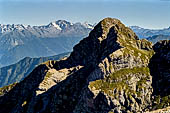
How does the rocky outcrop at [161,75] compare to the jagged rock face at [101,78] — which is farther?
the jagged rock face at [101,78]

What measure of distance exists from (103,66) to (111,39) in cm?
2984

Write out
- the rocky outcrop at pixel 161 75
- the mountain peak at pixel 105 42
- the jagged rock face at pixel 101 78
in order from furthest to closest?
1. the mountain peak at pixel 105 42
2. the jagged rock face at pixel 101 78
3. the rocky outcrop at pixel 161 75

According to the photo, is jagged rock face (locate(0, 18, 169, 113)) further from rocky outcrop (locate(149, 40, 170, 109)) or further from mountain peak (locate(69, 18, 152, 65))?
rocky outcrop (locate(149, 40, 170, 109))

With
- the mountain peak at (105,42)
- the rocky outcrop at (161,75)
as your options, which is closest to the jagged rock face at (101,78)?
the mountain peak at (105,42)

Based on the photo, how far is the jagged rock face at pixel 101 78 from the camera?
130 metres

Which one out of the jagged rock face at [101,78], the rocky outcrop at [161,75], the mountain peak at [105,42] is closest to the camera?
the rocky outcrop at [161,75]

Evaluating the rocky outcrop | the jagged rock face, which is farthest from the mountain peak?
the rocky outcrop

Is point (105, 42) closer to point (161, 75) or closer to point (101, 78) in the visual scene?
point (101, 78)

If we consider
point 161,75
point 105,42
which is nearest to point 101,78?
point 161,75

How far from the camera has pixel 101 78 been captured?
450 ft

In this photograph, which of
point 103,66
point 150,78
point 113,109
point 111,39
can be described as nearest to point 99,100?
point 113,109

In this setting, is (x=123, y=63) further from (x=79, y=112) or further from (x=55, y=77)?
(x=55, y=77)

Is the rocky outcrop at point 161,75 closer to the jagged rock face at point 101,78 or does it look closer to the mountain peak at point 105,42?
the jagged rock face at point 101,78

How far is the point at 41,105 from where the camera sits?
164m
